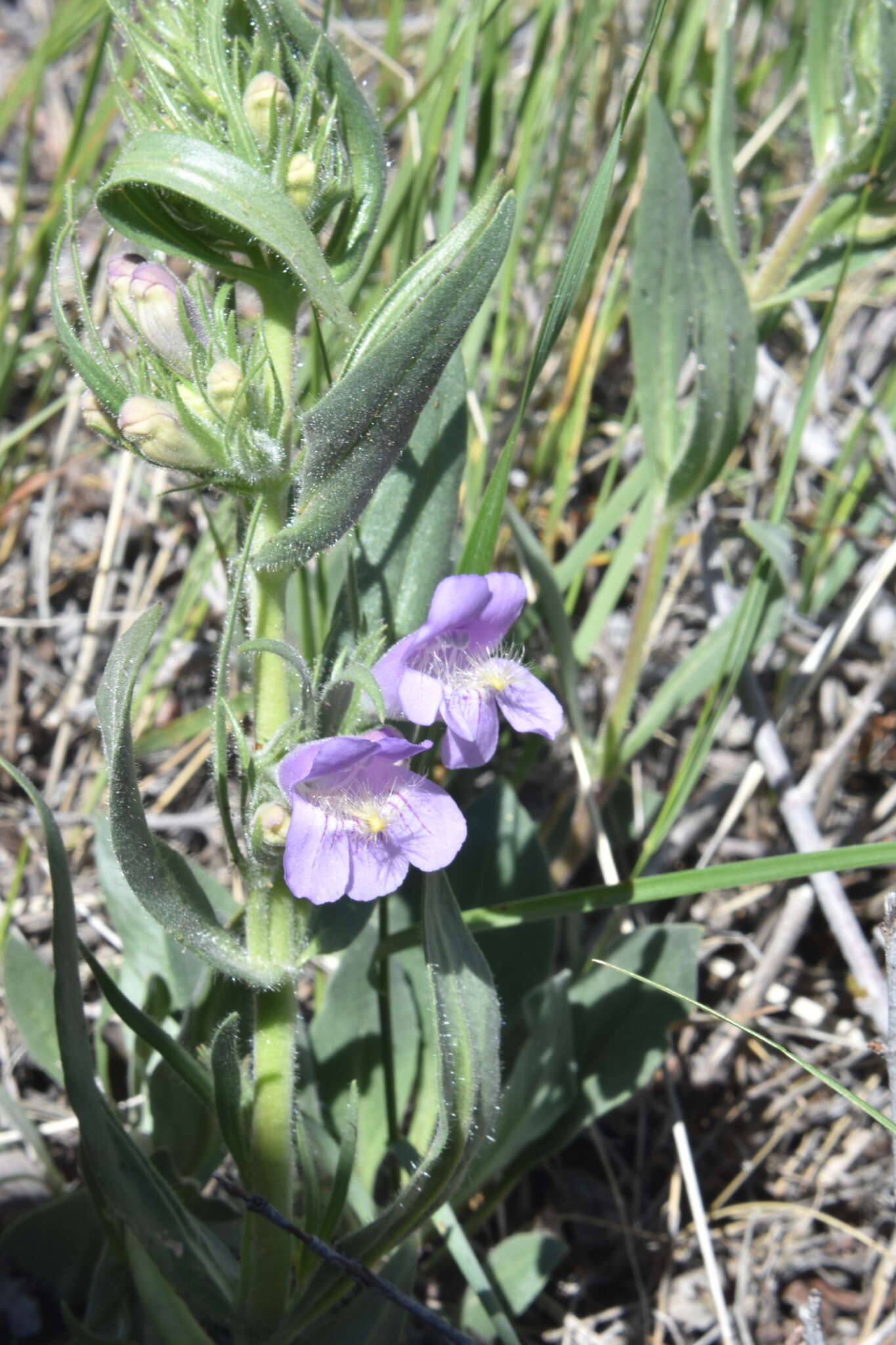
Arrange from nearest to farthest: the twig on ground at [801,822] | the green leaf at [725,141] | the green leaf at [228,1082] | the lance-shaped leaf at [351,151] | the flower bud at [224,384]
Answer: the flower bud at [224,384] → the green leaf at [228,1082] → the lance-shaped leaf at [351,151] → the green leaf at [725,141] → the twig on ground at [801,822]

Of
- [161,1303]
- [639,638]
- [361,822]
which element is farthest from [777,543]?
[161,1303]

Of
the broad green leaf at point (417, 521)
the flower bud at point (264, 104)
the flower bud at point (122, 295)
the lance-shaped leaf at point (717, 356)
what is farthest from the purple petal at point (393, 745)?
the lance-shaped leaf at point (717, 356)

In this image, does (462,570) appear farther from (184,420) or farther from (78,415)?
(78,415)

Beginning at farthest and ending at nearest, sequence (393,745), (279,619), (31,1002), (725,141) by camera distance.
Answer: (725,141) < (31,1002) < (279,619) < (393,745)

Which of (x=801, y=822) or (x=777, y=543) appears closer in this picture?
(x=777, y=543)

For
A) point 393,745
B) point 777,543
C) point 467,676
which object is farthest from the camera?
point 777,543

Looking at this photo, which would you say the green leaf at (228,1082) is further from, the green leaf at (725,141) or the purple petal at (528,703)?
the green leaf at (725,141)

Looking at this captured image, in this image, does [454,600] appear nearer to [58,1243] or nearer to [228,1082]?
[228,1082]
